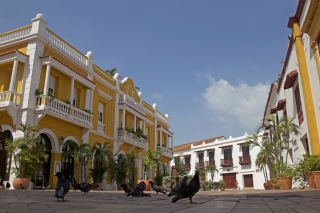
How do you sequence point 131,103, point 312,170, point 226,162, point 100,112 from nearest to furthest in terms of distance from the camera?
1. point 312,170
2. point 100,112
3. point 131,103
4. point 226,162

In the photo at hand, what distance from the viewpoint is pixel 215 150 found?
4019 cm

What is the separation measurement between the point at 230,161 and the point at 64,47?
28.1 m

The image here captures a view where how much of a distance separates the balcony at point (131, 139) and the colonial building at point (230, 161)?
537 inches

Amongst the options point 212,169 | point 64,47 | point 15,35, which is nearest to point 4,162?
point 15,35

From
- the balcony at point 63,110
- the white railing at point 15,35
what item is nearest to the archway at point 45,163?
the balcony at point 63,110

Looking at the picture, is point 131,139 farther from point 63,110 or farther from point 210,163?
point 210,163

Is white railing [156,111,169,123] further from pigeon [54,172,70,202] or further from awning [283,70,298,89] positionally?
pigeon [54,172,70,202]

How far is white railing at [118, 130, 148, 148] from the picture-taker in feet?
69.3

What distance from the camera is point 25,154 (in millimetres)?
12055

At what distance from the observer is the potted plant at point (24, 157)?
12008mm

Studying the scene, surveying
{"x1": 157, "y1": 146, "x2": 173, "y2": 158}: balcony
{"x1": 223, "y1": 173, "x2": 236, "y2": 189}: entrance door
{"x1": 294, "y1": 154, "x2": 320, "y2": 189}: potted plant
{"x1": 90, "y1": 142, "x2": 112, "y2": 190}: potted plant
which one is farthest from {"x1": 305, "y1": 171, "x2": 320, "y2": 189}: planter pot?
{"x1": 223, "y1": 173, "x2": 236, "y2": 189}: entrance door

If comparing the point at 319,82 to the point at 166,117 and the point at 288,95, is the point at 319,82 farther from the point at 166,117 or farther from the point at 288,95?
the point at 166,117

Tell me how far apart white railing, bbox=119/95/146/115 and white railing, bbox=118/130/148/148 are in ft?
7.66

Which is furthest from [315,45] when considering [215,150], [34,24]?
[215,150]
